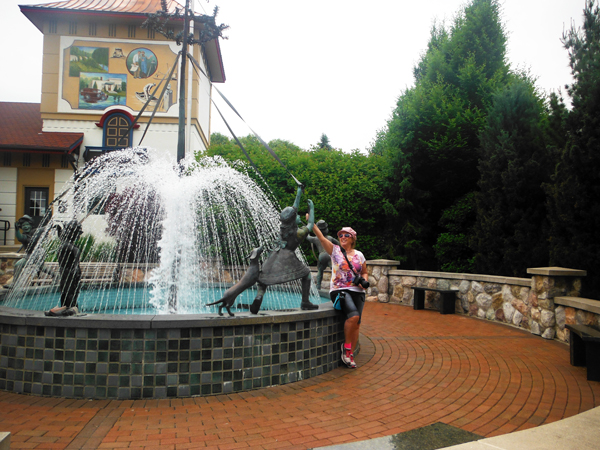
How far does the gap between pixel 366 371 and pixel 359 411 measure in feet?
4.61

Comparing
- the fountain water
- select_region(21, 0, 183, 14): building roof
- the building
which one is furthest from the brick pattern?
select_region(21, 0, 183, 14): building roof

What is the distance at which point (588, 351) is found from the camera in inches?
202

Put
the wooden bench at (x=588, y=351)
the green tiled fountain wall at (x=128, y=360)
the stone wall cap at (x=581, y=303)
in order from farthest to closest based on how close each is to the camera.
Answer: the stone wall cap at (x=581, y=303) < the wooden bench at (x=588, y=351) < the green tiled fountain wall at (x=128, y=360)

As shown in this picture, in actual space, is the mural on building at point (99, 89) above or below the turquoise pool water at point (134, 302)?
above

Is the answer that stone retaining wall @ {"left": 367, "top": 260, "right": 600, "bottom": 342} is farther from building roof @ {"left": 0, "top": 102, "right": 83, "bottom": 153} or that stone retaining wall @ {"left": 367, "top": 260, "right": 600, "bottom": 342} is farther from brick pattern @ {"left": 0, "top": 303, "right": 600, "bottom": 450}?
building roof @ {"left": 0, "top": 102, "right": 83, "bottom": 153}

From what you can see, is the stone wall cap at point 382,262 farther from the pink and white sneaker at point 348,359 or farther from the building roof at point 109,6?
the building roof at point 109,6

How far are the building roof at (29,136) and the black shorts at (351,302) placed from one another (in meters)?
18.9

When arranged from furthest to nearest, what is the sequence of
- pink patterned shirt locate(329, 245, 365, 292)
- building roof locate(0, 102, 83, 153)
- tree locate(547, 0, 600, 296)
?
1. building roof locate(0, 102, 83, 153)
2. tree locate(547, 0, 600, 296)
3. pink patterned shirt locate(329, 245, 365, 292)

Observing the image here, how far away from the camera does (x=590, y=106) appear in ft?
26.8

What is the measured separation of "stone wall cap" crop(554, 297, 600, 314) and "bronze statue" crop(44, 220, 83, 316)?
7114mm

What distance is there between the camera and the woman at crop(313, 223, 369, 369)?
548cm

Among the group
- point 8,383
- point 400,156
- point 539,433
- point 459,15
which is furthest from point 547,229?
point 459,15

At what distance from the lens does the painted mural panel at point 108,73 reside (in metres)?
21.2

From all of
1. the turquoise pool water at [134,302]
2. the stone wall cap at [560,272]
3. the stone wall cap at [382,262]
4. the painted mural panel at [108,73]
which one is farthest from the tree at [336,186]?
the painted mural panel at [108,73]
